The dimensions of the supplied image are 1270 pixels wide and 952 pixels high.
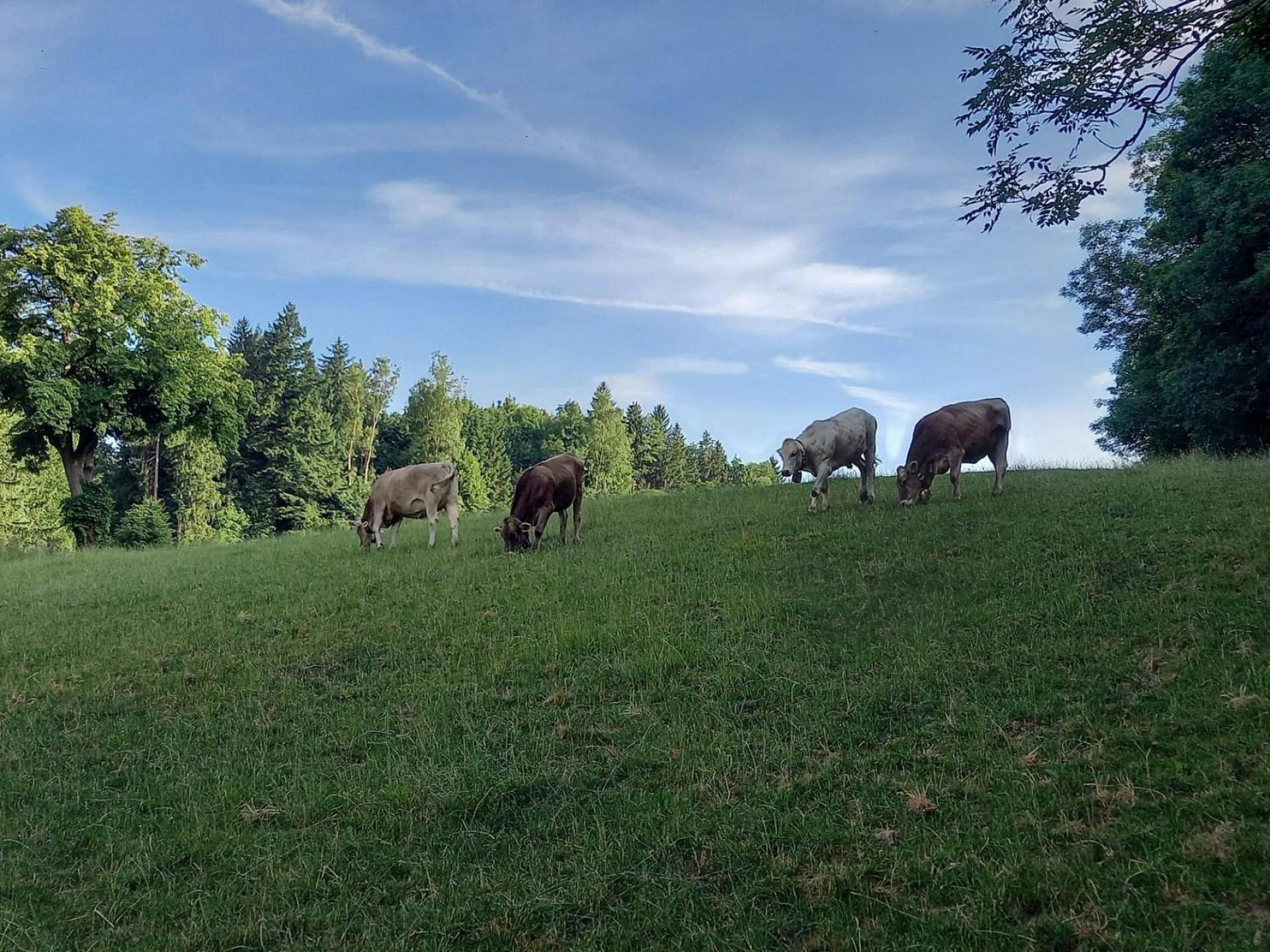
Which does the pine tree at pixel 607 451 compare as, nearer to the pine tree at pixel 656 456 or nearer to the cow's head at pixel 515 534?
the pine tree at pixel 656 456

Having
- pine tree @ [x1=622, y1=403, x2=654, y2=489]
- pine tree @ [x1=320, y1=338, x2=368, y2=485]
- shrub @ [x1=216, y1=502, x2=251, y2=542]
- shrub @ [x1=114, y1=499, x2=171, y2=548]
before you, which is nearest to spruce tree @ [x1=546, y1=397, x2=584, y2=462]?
pine tree @ [x1=622, y1=403, x2=654, y2=489]

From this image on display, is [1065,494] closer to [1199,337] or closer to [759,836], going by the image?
[759,836]

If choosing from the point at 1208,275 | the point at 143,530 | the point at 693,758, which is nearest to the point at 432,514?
the point at 693,758

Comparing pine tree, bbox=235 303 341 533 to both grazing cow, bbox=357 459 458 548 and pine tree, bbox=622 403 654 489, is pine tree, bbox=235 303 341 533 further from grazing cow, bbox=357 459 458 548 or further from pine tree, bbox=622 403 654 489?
pine tree, bbox=622 403 654 489

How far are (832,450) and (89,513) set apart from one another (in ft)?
101

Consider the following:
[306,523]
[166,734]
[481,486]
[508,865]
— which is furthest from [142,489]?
[508,865]

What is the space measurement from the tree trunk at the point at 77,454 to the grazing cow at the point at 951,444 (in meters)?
34.2

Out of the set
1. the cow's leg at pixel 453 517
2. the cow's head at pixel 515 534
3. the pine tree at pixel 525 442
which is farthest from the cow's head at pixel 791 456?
the pine tree at pixel 525 442

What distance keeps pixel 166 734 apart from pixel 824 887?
7028 millimetres

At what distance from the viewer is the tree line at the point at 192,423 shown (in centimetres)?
3331

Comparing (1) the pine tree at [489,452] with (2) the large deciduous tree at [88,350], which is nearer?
(2) the large deciduous tree at [88,350]

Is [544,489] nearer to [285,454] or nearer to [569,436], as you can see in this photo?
[285,454]

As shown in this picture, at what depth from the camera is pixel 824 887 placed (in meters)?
4.59

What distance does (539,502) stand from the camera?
16953 mm
